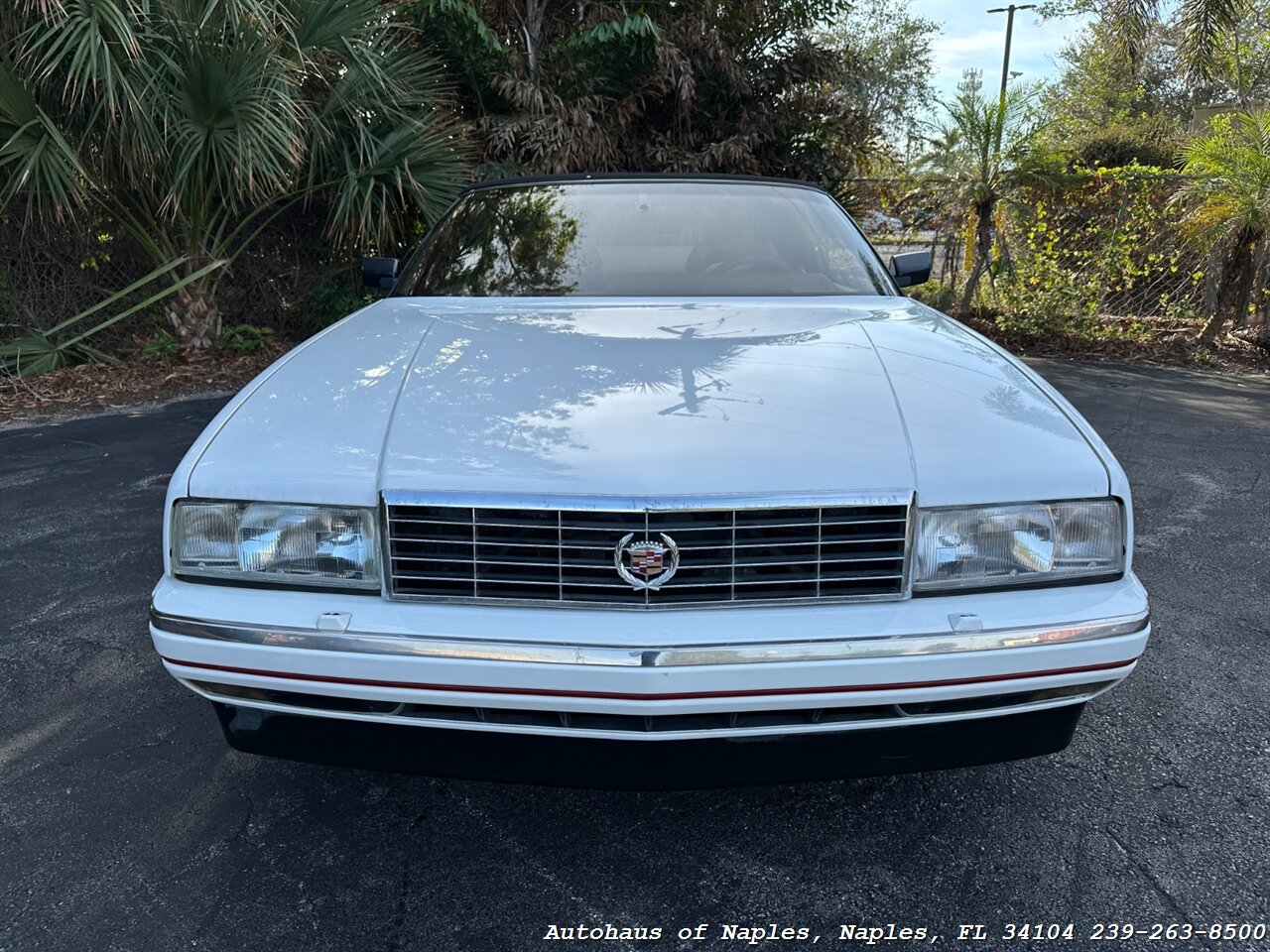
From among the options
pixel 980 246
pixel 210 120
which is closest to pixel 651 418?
pixel 210 120

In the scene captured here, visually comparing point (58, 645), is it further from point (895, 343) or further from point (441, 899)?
point (895, 343)

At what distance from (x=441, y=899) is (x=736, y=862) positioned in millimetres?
609

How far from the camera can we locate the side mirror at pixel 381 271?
11.7 ft

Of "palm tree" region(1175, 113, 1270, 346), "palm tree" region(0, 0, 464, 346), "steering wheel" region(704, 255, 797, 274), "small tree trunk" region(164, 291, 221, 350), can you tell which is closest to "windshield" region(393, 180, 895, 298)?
"steering wheel" region(704, 255, 797, 274)

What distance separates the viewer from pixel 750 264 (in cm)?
296

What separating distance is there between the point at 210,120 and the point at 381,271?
3540 mm

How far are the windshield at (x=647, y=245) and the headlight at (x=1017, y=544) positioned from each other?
127 centimetres

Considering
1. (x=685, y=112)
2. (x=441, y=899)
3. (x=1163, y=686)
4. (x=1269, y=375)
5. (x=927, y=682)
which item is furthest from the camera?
(x=685, y=112)

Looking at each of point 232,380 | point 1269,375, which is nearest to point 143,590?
point 232,380

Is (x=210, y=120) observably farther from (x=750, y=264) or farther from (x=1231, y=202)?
(x=1231, y=202)

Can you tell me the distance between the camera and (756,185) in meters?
3.33

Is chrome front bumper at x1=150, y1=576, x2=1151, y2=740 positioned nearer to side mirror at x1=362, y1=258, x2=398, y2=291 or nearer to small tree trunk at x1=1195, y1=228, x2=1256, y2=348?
side mirror at x1=362, y1=258, x2=398, y2=291

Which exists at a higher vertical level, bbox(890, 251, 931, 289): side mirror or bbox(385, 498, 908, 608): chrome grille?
bbox(890, 251, 931, 289): side mirror

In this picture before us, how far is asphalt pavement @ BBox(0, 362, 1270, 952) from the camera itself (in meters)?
1.78
